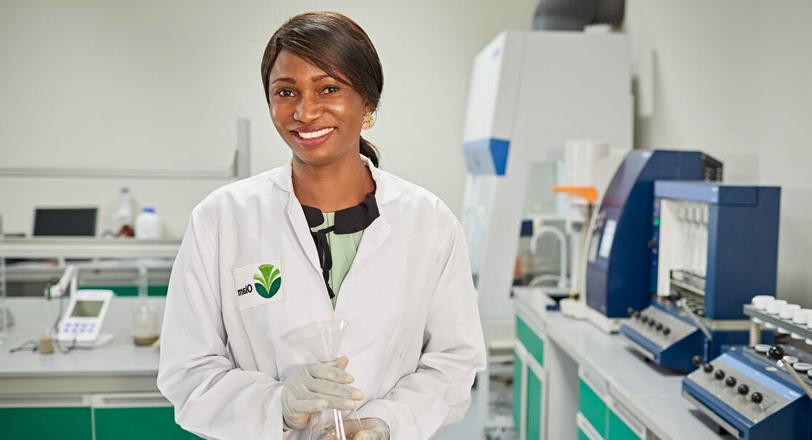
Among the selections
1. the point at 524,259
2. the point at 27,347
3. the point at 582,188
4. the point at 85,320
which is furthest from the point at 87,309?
the point at 524,259

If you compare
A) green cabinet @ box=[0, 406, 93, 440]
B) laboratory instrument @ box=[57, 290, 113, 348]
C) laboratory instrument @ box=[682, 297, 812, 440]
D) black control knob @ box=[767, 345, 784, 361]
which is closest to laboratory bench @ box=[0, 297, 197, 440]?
green cabinet @ box=[0, 406, 93, 440]

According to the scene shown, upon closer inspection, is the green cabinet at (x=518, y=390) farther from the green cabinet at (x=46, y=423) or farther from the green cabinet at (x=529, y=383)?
the green cabinet at (x=46, y=423)

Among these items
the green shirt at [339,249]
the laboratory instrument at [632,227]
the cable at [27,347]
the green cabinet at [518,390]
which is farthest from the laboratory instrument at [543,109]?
the green shirt at [339,249]

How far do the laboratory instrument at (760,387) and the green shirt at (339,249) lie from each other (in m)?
0.89

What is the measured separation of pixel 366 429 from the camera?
1.19 meters

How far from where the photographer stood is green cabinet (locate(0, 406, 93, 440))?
2172 mm

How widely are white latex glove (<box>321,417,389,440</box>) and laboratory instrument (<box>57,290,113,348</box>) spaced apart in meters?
1.52

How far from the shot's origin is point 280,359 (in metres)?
1.26

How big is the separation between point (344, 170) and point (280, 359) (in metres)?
0.37

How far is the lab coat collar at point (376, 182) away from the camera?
1.33m

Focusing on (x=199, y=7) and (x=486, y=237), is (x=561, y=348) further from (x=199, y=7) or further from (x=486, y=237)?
(x=199, y=7)

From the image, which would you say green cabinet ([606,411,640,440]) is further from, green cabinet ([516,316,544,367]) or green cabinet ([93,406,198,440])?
green cabinet ([93,406,198,440])

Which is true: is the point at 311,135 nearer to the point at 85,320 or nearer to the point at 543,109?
the point at 85,320

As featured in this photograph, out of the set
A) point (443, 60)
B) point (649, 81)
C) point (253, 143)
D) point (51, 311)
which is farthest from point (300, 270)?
point (443, 60)
